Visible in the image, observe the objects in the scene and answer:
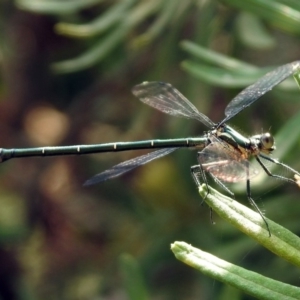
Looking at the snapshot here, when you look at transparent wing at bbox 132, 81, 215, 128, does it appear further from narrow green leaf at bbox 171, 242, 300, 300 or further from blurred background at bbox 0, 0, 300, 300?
narrow green leaf at bbox 171, 242, 300, 300

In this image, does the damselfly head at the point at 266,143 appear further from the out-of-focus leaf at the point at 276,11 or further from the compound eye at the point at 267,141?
the out-of-focus leaf at the point at 276,11

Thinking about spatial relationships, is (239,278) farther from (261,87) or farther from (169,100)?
(169,100)

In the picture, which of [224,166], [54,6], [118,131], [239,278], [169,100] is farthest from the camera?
[118,131]

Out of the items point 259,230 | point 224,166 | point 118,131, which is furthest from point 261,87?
point 118,131

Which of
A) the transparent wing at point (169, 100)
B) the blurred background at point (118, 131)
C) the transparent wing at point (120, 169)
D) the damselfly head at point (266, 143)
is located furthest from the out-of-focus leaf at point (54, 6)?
the damselfly head at point (266, 143)

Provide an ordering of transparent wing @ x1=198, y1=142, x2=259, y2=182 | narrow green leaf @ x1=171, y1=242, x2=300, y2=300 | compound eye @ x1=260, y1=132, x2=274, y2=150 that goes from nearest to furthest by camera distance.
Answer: narrow green leaf @ x1=171, y1=242, x2=300, y2=300
transparent wing @ x1=198, y1=142, x2=259, y2=182
compound eye @ x1=260, y1=132, x2=274, y2=150

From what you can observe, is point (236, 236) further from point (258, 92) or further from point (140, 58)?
point (140, 58)

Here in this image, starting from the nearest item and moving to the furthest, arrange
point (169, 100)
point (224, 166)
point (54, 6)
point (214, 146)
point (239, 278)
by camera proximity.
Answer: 1. point (239, 278)
2. point (224, 166)
3. point (214, 146)
4. point (169, 100)
5. point (54, 6)

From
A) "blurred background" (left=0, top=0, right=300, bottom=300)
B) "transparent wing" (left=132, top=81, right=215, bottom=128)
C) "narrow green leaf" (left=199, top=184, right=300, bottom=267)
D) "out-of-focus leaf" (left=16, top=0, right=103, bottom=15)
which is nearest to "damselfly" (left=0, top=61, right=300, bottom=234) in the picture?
"transparent wing" (left=132, top=81, right=215, bottom=128)
